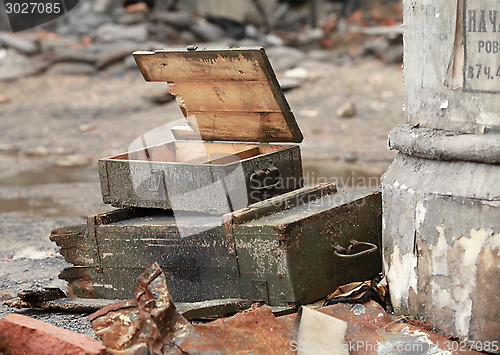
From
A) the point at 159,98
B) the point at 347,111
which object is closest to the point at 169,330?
the point at 347,111

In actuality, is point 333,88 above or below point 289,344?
below

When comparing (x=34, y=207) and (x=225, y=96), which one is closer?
(x=225, y=96)

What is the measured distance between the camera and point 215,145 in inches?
173

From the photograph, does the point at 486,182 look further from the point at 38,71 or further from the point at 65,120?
the point at 38,71

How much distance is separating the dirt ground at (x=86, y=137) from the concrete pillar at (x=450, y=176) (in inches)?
61.1

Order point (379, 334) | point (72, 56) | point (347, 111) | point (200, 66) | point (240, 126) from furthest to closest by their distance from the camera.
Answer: point (72, 56)
point (347, 111)
point (240, 126)
point (200, 66)
point (379, 334)

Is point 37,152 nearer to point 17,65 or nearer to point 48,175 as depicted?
point 48,175

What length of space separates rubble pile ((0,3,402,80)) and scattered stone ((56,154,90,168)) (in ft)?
15.3

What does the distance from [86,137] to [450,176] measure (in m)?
7.97

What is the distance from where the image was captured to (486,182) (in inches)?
112

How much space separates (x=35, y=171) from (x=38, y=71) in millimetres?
5505

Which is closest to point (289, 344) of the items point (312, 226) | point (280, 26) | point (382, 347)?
point (382, 347)

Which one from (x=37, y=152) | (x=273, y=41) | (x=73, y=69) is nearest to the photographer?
(x=37, y=152)

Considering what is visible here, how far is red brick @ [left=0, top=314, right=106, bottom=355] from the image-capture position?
281 centimetres
